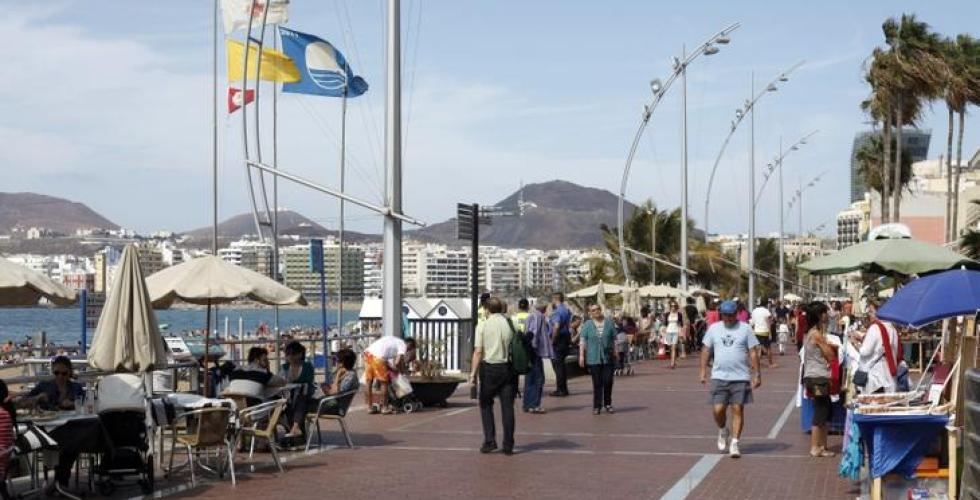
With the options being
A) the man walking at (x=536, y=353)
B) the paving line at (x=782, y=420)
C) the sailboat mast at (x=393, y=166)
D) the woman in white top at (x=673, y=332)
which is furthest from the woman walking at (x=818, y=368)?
the woman in white top at (x=673, y=332)

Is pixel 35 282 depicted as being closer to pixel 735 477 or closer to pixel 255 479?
pixel 255 479

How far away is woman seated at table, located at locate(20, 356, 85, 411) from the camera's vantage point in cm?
1344

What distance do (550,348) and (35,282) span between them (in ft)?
33.5

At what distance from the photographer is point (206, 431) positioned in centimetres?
1325

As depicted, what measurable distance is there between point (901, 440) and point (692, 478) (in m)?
2.73

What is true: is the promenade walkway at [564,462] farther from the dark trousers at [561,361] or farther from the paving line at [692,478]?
the dark trousers at [561,361]

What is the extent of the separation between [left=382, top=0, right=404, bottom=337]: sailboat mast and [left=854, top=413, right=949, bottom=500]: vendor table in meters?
12.3

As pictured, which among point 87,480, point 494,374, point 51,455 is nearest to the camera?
point 51,455

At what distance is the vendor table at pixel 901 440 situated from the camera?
10.8m

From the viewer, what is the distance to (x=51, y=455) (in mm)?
12273

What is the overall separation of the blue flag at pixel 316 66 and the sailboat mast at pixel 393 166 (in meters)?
12.5

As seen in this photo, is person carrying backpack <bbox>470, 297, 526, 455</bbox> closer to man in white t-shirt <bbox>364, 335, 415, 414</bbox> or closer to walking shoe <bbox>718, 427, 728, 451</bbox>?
walking shoe <bbox>718, 427, 728, 451</bbox>

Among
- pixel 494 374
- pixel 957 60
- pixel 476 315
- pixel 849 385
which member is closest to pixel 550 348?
pixel 476 315

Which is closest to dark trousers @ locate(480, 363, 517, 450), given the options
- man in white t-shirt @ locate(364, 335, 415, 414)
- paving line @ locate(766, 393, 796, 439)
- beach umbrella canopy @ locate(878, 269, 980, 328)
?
paving line @ locate(766, 393, 796, 439)
